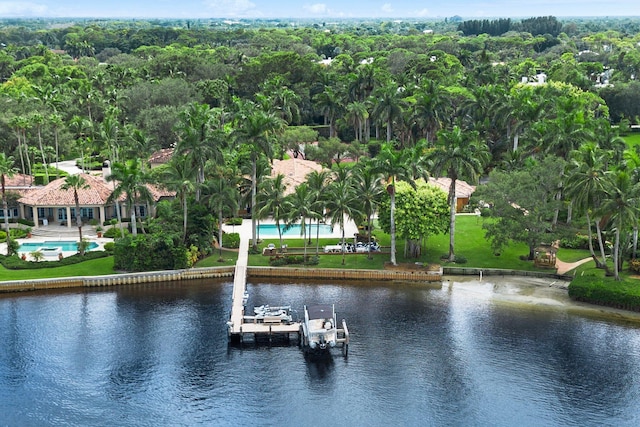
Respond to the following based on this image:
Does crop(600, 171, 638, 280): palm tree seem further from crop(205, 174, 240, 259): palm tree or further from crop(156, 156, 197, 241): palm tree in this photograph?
crop(156, 156, 197, 241): palm tree

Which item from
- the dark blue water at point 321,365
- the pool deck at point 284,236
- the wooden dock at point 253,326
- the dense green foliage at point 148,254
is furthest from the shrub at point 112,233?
the wooden dock at point 253,326

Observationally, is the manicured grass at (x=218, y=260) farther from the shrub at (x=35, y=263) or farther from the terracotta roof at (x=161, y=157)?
the terracotta roof at (x=161, y=157)

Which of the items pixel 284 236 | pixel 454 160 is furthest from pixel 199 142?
pixel 454 160

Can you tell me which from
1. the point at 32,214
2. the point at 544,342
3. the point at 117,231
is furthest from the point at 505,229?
the point at 32,214

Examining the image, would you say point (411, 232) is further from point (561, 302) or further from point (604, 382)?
point (604, 382)

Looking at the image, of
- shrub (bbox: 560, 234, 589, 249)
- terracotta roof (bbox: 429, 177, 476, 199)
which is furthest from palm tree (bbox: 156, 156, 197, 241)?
shrub (bbox: 560, 234, 589, 249)

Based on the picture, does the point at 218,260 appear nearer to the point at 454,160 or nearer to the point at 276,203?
the point at 276,203
